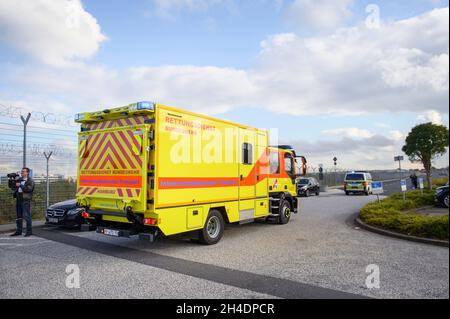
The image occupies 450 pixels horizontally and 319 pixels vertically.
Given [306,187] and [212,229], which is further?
[306,187]

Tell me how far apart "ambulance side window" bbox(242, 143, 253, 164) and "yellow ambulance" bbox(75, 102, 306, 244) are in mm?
27

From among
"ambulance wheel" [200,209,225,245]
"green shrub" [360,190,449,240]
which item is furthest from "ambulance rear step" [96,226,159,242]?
"green shrub" [360,190,449,240]

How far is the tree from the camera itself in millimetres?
21906

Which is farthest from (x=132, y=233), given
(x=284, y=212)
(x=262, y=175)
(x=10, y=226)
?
(x=10, y=226)

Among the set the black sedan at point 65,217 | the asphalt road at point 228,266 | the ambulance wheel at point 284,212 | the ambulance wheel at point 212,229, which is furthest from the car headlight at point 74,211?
the ambulance wheel at point 284,212

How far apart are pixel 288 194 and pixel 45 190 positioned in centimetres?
934

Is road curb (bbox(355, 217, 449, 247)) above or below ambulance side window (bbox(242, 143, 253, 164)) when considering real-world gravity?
below

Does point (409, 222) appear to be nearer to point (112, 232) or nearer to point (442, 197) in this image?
point (442, 197)

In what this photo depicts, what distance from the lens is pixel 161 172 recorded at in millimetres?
6516

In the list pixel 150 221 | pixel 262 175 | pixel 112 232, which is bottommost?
pixel 112 232

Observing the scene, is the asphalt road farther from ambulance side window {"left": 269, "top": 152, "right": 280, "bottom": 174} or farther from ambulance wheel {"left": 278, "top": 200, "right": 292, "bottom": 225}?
ambulance side window {"left": 269, "top": 152, "right": 280, "bottom": 174}

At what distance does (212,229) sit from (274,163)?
3651 millimetres

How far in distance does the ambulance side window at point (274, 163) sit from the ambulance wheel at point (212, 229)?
10.1 feet
